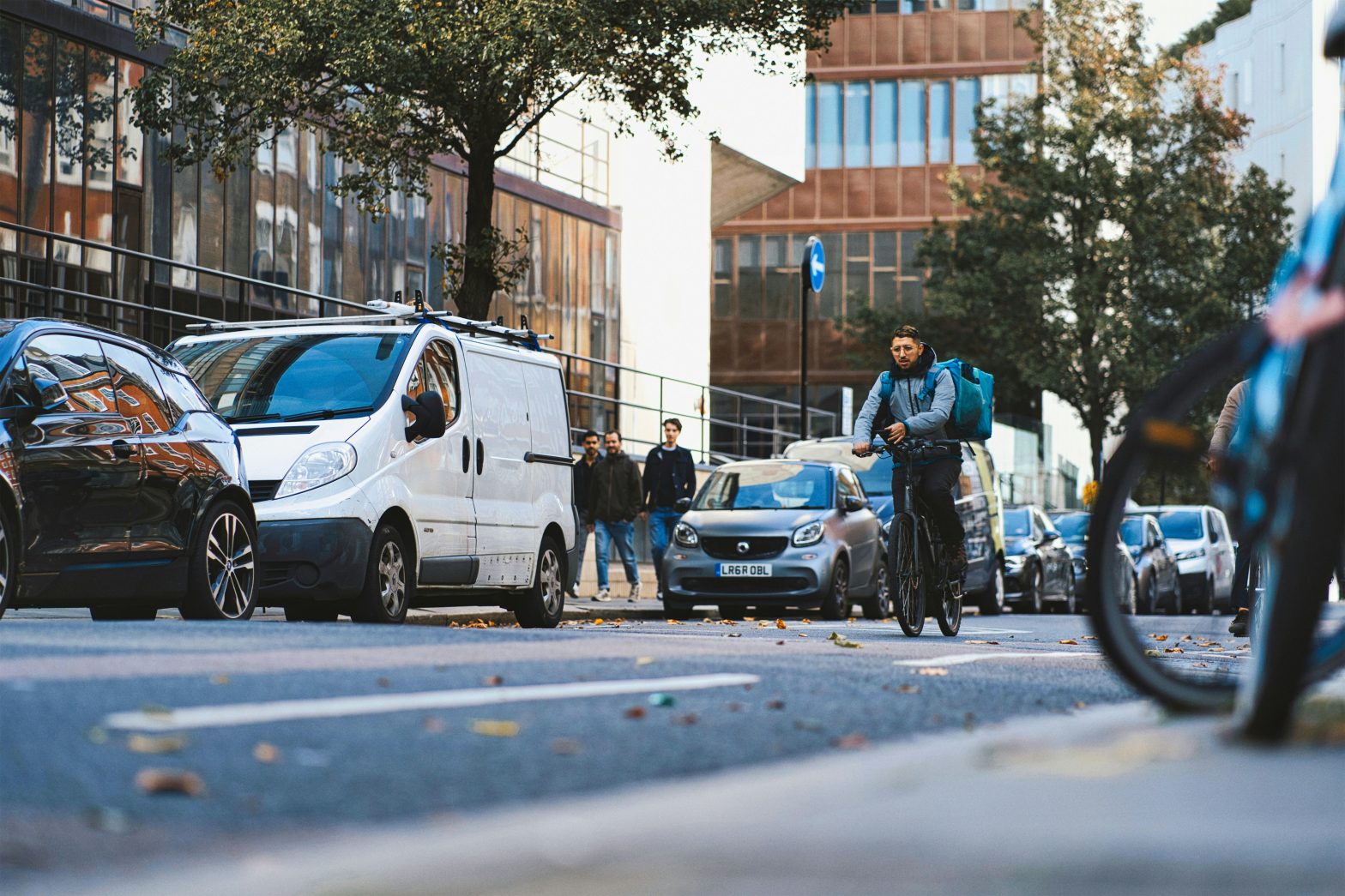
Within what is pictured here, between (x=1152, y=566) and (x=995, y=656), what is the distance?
66.9 ft

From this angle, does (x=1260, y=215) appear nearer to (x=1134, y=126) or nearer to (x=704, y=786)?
(x=1134, y=126)

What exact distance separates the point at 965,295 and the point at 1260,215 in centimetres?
675

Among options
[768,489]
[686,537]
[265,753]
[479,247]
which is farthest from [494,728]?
[479,247]

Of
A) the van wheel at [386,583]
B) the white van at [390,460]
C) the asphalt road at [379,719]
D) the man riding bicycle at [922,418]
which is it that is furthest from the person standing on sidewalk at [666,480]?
the asphalt road at [379,719]

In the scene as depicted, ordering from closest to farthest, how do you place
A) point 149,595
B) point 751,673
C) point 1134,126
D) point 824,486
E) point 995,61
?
1. point 751,673
2. point 149,595
3. point 824,486
4. point 1134,126
5. point 995,61

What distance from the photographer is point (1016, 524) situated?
91.9ft

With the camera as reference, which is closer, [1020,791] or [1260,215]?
[1020,791]

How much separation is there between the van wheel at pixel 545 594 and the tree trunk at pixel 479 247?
20.7 feet

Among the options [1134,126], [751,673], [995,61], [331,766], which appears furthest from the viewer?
[995,61]

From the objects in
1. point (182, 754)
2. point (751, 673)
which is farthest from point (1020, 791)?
point (751, 673)

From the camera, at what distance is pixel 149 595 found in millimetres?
10984

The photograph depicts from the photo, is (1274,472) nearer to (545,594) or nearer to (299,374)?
(299,374)

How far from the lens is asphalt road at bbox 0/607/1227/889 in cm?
371

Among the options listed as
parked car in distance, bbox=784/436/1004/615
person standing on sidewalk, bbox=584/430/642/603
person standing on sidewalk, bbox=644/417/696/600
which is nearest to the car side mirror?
person standing on sidewalk, bbox=584/430/642/603
